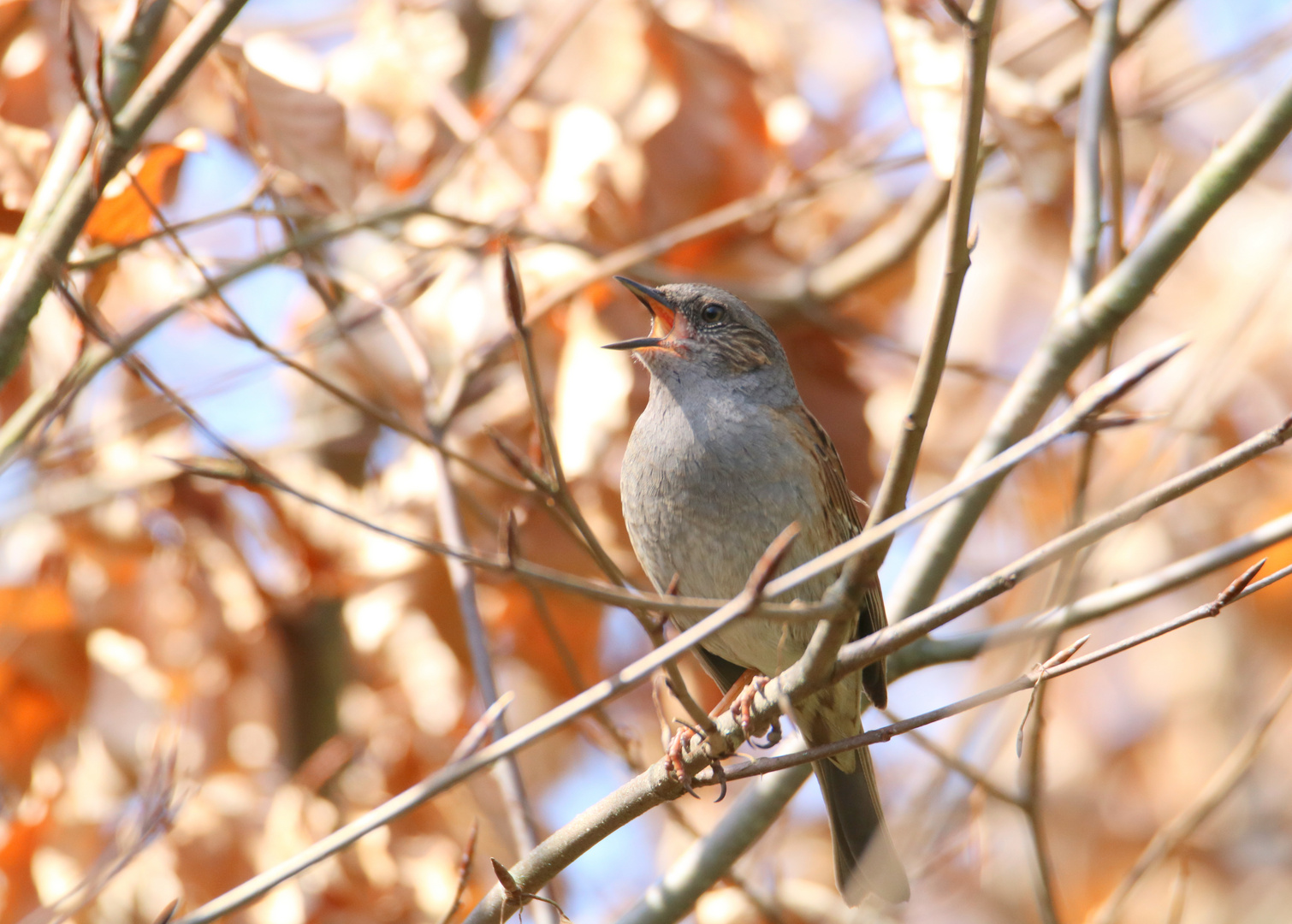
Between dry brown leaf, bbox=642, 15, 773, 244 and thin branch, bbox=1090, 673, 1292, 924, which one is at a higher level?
dry brown leaf, bbox=642, 15, 773, 244

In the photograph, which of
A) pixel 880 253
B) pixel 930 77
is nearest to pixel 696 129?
pixel 880 253

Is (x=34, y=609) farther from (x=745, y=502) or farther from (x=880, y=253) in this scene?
(x=880, y=253)

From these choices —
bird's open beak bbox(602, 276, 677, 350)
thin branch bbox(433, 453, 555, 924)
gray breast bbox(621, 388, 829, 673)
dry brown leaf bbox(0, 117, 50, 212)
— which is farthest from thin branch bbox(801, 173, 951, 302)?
dry brown leaf bbox(0, 117, 50, 212)

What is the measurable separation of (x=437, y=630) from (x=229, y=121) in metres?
2.83

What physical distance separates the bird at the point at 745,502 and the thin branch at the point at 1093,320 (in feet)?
0.78

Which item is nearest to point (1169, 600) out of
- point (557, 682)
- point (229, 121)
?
point (557, 682)

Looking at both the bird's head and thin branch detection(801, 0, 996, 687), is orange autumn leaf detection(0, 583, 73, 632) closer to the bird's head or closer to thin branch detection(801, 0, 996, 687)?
the bird's head

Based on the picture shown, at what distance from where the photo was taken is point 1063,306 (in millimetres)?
4098

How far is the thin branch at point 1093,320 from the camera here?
3629mm

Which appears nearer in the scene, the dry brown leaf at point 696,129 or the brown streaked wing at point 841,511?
the brown streaked wing at point 841,511

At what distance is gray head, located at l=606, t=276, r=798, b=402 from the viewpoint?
14.9 feet

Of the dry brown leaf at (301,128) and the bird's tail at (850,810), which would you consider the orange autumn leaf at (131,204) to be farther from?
the bird's tail at (850,810)

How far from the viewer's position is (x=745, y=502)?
13.2 feet

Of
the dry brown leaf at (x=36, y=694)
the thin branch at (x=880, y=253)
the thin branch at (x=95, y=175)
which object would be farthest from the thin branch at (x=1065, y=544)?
the dry brown leaf at (x=36, y=694)
